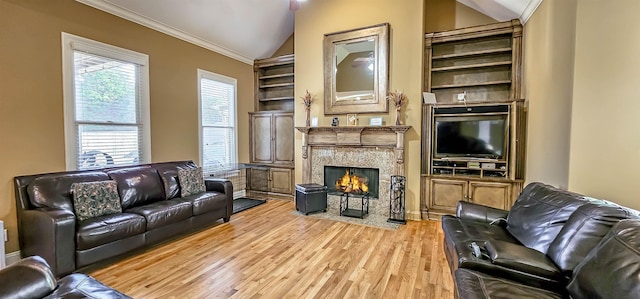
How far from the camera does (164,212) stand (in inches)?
132

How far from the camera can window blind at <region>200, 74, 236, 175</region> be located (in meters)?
5.21

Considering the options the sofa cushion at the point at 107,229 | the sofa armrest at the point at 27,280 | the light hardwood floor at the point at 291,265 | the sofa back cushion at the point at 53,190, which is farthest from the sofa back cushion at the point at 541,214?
the sofa back cushion at the point at 53,190

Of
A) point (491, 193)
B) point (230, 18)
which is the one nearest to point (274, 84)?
point (230, 18)

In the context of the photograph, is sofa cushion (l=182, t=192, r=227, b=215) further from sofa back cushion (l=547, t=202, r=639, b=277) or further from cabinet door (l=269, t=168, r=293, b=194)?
sofa back cushion (l=547, t=202, r=639, b=277)

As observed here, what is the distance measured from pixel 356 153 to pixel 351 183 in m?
0.59

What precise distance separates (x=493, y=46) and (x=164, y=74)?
5.22 meters

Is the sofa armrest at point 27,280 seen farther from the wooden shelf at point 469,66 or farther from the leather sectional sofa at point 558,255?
the wooden shelf at point 469,66

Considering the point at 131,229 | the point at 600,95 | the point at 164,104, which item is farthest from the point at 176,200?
the point at 600,95

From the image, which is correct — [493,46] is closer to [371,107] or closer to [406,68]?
[406,68]

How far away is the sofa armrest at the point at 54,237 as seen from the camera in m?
2.51

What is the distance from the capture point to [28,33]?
298cm

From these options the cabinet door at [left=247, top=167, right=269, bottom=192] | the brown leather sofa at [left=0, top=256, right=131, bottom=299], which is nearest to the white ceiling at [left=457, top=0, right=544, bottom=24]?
the cabinet door at [left=247, top=167, right=269, bottom=192]

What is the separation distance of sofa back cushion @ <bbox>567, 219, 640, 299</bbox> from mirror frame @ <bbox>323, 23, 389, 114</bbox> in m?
3.35

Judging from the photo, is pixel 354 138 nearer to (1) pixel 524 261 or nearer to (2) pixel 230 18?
(2) pixel 230 18
